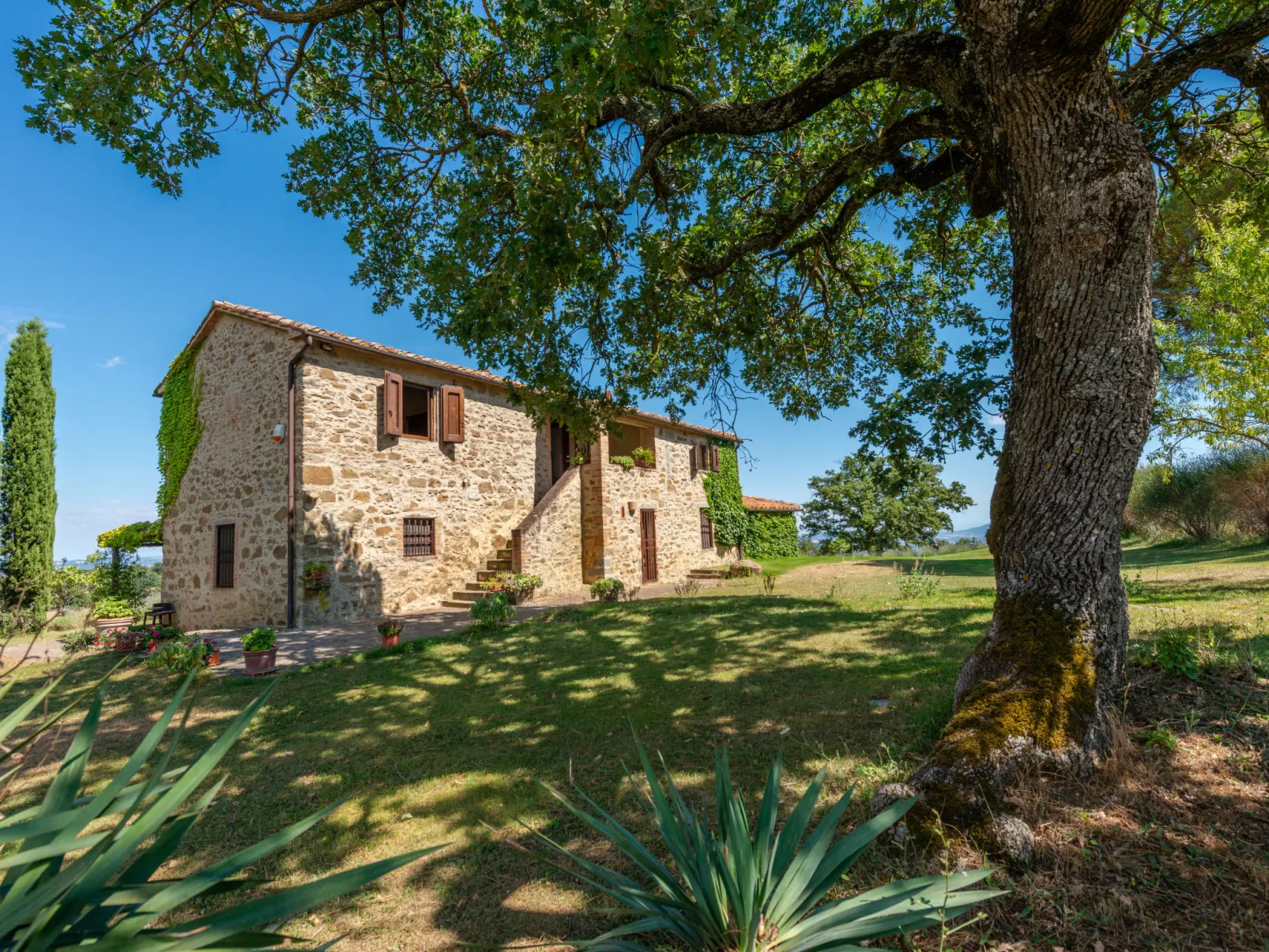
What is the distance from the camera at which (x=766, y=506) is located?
22516 millimetres

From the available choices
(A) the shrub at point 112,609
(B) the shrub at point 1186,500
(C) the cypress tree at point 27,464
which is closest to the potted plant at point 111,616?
(A) the shrub at point 112,609

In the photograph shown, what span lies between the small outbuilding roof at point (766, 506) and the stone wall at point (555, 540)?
8105 millimetres

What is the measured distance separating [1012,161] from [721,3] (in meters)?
1.96

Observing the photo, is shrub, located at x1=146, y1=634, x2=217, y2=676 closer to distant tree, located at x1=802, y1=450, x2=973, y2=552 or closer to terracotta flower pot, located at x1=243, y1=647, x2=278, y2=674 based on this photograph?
terracotta flower pot, located at x1=243, y1=647, x2=278, y2=674

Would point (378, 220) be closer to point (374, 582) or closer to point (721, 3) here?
point (721, 3)

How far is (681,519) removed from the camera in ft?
59.3

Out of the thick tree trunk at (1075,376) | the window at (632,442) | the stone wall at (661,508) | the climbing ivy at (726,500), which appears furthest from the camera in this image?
the climbing ivy at (726,500)

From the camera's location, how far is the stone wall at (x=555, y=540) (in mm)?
13219

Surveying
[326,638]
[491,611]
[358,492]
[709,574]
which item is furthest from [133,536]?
A: [709,574]

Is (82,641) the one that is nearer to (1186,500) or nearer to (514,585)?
(514,585)

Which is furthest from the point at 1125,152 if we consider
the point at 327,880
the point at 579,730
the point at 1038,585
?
the point at 579,730

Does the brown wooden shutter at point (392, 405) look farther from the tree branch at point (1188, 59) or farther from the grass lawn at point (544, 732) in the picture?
the tree branch at point (1188, 59)

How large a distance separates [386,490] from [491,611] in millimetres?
4066

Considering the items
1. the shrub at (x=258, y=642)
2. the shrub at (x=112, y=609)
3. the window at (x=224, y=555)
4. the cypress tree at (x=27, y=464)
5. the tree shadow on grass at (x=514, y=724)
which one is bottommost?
the tree shadow on grass at (x=514, y=724)
